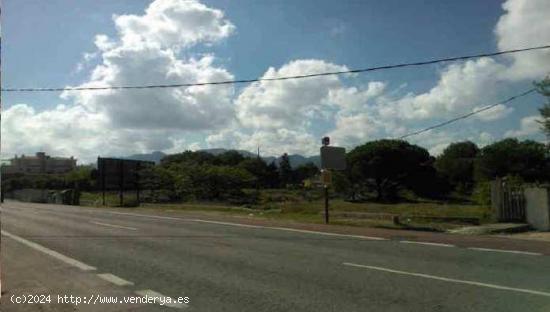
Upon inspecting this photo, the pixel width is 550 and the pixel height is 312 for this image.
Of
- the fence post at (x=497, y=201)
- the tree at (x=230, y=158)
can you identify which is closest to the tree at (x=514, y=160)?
the fence post at (x=497, y=201)

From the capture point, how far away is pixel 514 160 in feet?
252

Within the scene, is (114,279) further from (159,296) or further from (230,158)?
(230,158)

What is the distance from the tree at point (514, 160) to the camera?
74125mm

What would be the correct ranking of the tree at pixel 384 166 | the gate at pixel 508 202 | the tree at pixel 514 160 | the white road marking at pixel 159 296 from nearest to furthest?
the white road marking at pixel 159 296, the gate at pixel 508 202, the tree at pixel 514 160, the tree at pixel 384 166

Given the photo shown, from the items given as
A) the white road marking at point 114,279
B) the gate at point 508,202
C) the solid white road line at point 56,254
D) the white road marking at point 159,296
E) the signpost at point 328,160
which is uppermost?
the signpost at point 328,160

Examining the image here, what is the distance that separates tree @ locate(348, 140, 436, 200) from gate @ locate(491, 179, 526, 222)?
192ft

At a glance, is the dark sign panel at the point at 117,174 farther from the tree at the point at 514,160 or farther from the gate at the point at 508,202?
the tree at the point at 514,160

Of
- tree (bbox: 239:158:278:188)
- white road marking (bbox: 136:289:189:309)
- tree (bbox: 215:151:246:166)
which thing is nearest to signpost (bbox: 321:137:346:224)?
white road marking (bbox: 136:289:189:309)

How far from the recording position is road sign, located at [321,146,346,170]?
24.8 meters

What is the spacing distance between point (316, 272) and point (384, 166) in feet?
238

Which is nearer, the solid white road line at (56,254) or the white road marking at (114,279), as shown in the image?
the white road marking at (114,279)

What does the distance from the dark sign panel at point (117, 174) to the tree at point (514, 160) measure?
142 feet

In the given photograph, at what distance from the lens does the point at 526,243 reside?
15.5 m

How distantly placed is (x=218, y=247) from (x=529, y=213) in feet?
41.9
